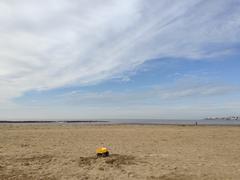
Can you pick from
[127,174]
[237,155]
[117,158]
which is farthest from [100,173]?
[237,155]

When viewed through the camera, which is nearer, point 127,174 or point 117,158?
point 127,174

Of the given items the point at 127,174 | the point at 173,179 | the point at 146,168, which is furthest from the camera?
the point at 146,168

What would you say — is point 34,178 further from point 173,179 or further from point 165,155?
point 165,155

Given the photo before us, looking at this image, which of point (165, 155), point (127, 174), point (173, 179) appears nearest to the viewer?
point (173, 179)

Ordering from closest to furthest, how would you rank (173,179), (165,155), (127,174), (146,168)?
(173,179) → (127,174) → (146,168) → (165,155)

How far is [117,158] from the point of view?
1152 cm

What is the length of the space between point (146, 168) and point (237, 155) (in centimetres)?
543

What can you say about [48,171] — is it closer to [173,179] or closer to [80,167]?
[80,167]

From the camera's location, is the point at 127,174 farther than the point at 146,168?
No

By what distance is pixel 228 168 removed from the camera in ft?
32.3

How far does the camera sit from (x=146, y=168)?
980 cm

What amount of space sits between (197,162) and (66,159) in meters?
5.44

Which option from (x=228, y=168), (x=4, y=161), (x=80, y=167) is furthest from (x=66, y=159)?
(x=228, y=168)

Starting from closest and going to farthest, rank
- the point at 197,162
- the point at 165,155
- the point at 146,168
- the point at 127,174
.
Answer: the point at 127,174 → the point at 146,168 → the point at 197,162 → the point at 165,155
